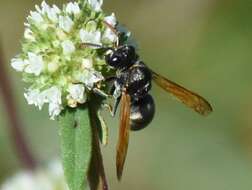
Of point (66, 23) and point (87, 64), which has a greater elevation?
point (66, 23)

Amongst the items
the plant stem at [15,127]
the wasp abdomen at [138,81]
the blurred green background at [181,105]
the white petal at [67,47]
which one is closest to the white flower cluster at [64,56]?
the white petal at [67,47]

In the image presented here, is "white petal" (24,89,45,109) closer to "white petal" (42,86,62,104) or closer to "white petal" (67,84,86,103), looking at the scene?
"white petal" (42,86,62,104)

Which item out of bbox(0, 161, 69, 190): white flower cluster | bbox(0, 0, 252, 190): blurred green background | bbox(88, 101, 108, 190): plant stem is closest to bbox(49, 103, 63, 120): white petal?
bbox(88, 101, 108, 190): plant stem

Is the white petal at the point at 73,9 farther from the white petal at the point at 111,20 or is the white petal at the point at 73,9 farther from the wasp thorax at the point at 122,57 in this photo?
the wasp thorax at the point at 122,57

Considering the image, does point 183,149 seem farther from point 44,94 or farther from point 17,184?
point 44,94

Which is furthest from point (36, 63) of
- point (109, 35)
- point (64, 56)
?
point (109, 35)

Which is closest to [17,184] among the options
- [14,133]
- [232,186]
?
[14,133]

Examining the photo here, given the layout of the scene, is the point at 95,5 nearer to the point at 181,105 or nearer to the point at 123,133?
the point at 123,133
